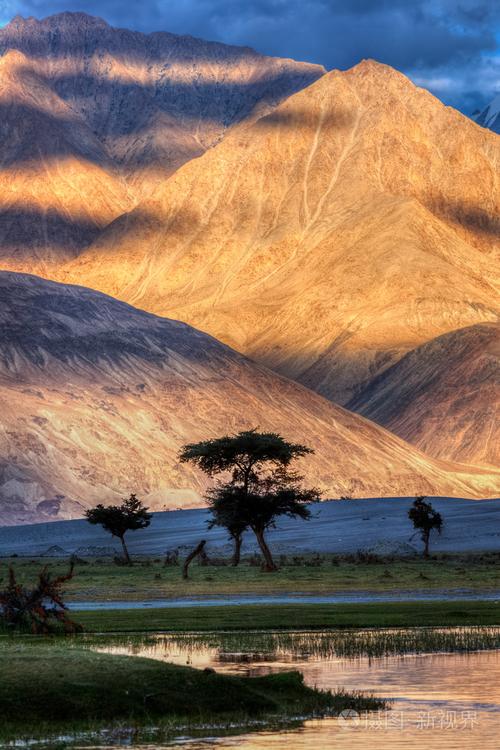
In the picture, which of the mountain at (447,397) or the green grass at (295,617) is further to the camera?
the mountain at (447,397)

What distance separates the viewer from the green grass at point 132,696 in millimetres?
16312

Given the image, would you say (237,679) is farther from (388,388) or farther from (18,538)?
(388,388)

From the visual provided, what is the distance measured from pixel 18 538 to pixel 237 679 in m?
82.9

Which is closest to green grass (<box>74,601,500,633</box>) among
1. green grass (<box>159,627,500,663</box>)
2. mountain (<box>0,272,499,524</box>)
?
green grass (<box>159,627,500,663</box>)

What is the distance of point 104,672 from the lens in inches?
696

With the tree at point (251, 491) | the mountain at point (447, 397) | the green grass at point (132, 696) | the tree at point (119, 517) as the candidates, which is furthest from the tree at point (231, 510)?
the mountain at point (447, 397)

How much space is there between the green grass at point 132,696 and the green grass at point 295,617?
11289 millimetres

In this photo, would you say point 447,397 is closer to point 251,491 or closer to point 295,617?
point 251,491

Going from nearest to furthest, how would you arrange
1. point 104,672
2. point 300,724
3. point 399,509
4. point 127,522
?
1. point 300,724
2. point 104,672
3. point 127,522
4. point 399,509

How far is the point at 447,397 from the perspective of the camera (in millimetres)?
174125

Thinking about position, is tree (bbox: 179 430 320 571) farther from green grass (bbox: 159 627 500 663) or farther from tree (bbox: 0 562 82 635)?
tree (bbox: 0 562 82 635)

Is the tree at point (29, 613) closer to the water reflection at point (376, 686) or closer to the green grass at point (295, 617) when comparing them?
the water reflection at point (376, 686)

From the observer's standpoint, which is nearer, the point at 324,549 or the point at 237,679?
the point at 237,679

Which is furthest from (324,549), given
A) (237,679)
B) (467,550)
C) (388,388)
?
(388,388)
